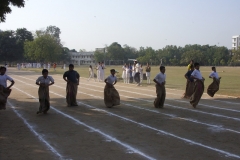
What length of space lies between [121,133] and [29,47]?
2834 inches

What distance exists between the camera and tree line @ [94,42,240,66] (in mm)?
109125

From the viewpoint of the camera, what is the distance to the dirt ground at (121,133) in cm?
679

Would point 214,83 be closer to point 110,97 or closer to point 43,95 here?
point 110,97

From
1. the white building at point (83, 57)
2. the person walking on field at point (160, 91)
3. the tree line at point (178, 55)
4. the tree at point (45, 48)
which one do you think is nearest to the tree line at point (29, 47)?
the tree at point (45, 48)

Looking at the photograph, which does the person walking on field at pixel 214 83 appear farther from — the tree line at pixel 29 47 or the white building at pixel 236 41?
the white building at pixel 236 41

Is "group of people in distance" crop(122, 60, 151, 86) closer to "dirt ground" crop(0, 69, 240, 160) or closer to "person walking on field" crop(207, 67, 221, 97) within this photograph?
"person walking on field" crop(207, 67, 221, 97)

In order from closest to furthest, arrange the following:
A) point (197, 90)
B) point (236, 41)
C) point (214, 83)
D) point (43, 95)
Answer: point (43, 95) → point (197, 90) → point (214, 83) → point (236, 41)

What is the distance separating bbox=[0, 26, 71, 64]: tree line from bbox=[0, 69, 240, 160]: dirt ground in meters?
59.1

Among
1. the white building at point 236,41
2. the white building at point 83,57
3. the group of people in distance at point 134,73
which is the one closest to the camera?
the group of people in distance at point 134,73

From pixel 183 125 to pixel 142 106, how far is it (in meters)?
4.27

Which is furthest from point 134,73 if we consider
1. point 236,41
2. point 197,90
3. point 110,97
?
point 236,41

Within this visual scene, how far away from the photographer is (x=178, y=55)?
5084 inches

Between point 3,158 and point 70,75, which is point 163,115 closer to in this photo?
point 70,75

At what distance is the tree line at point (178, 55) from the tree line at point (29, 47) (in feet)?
67.0
